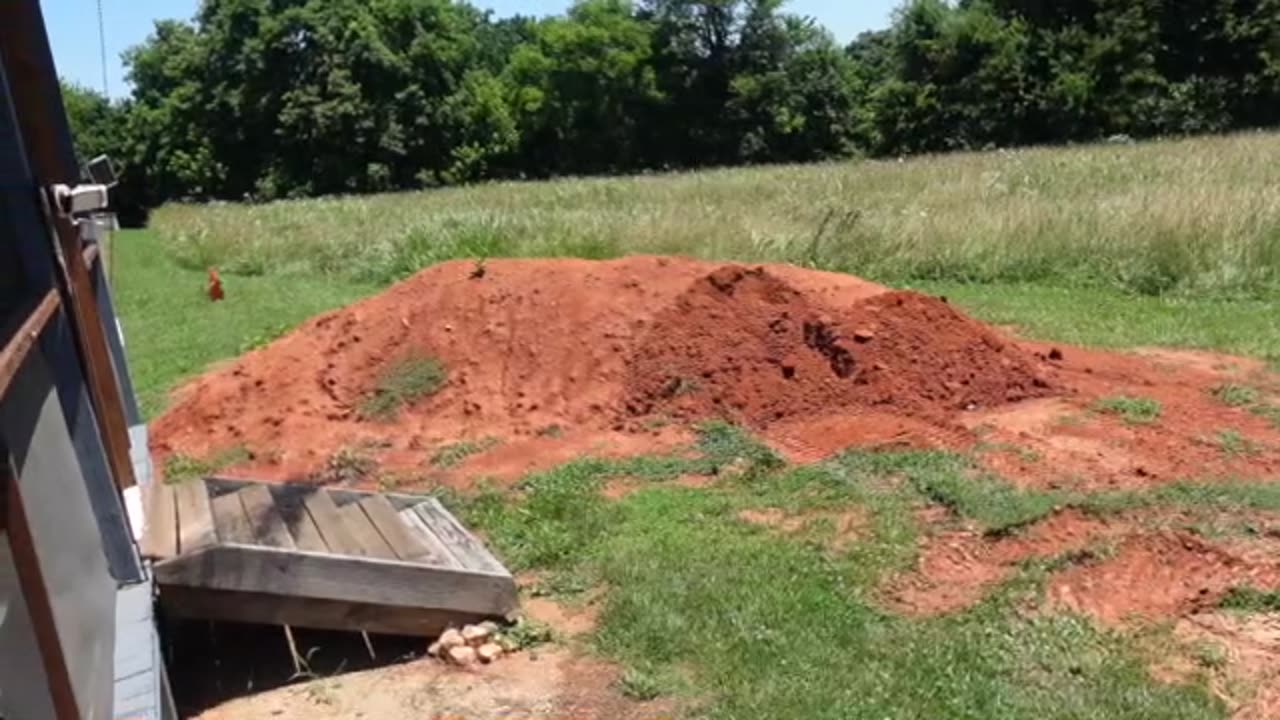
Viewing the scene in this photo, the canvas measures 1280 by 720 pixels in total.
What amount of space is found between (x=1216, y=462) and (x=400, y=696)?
4193 millimetres

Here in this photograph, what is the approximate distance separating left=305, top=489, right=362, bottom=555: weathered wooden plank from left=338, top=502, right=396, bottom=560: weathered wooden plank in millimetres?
24

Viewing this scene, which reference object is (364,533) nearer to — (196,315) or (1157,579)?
(1157,579)

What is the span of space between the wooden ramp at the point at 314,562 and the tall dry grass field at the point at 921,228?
8.84 metres

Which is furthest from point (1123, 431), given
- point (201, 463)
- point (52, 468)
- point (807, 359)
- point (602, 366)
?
point (52, 468)

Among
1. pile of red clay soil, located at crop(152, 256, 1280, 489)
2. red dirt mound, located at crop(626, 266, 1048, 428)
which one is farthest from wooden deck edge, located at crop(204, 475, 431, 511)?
red dirt mound, located at crop(626, 266, 1048, 428)

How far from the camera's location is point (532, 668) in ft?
16.8

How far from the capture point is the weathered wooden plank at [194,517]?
199 inches

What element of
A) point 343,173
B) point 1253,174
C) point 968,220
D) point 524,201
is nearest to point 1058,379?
point 968,220

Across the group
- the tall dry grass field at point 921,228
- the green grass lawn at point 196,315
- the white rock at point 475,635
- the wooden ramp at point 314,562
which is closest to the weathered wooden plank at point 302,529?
the wooden ramp at point 314,562

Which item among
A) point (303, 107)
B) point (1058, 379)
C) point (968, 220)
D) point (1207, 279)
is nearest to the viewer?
point (1058, 379)

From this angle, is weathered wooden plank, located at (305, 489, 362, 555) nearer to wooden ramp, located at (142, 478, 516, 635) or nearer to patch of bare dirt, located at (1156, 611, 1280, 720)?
wooden ramp, located at (142, 478, 516, 635)

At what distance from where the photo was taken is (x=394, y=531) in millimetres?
5809

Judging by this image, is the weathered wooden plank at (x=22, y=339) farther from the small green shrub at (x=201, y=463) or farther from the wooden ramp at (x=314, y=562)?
the small green shrub at (x=201, y=463)

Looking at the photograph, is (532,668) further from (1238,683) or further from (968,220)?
(968,220)
